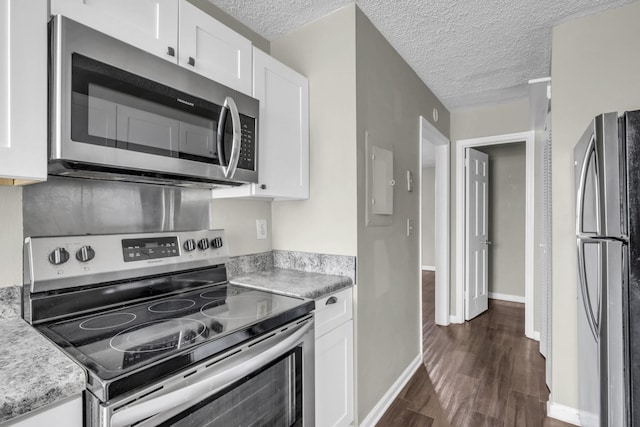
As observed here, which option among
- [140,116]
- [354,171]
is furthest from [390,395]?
[140,116]

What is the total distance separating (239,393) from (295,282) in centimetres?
68

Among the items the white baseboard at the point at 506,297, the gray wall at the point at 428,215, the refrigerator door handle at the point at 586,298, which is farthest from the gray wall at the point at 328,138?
the gray wall at the point at 428,215

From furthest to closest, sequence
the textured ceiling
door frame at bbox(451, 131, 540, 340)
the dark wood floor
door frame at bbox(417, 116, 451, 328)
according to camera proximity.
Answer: door frame at bbox(417, 116, 451, 328) → door frame at bbox(451, 131, 540, 340) → the dark wood floor → the textured ceiling

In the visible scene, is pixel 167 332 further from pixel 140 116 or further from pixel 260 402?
pixel 140 116

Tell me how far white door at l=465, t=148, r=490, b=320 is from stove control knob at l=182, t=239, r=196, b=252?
3201 millimetres

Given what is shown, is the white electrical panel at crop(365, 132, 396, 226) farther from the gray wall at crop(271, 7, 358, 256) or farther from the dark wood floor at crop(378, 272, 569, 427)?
the dark wood floor at crop(378, 272, 569, 427)

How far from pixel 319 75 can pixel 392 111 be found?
0.63 meters

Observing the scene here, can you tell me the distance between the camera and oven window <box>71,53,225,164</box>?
100cm

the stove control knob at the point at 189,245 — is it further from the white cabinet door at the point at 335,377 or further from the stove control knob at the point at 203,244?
the white cabinet door at the point at 335,377

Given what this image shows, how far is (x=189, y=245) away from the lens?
62.6 inches

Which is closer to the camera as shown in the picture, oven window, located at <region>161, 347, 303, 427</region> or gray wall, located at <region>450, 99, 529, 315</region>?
oven window, located at <region>161, 347, 303, 427</region>

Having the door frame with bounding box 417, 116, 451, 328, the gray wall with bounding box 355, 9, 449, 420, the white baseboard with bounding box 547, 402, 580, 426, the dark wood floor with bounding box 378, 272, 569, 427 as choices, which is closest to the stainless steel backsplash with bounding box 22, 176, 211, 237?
the gray wall with bounding box 355, 9, 449, 420

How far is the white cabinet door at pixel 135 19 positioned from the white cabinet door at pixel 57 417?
1.09 m

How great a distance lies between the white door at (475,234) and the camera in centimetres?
381
